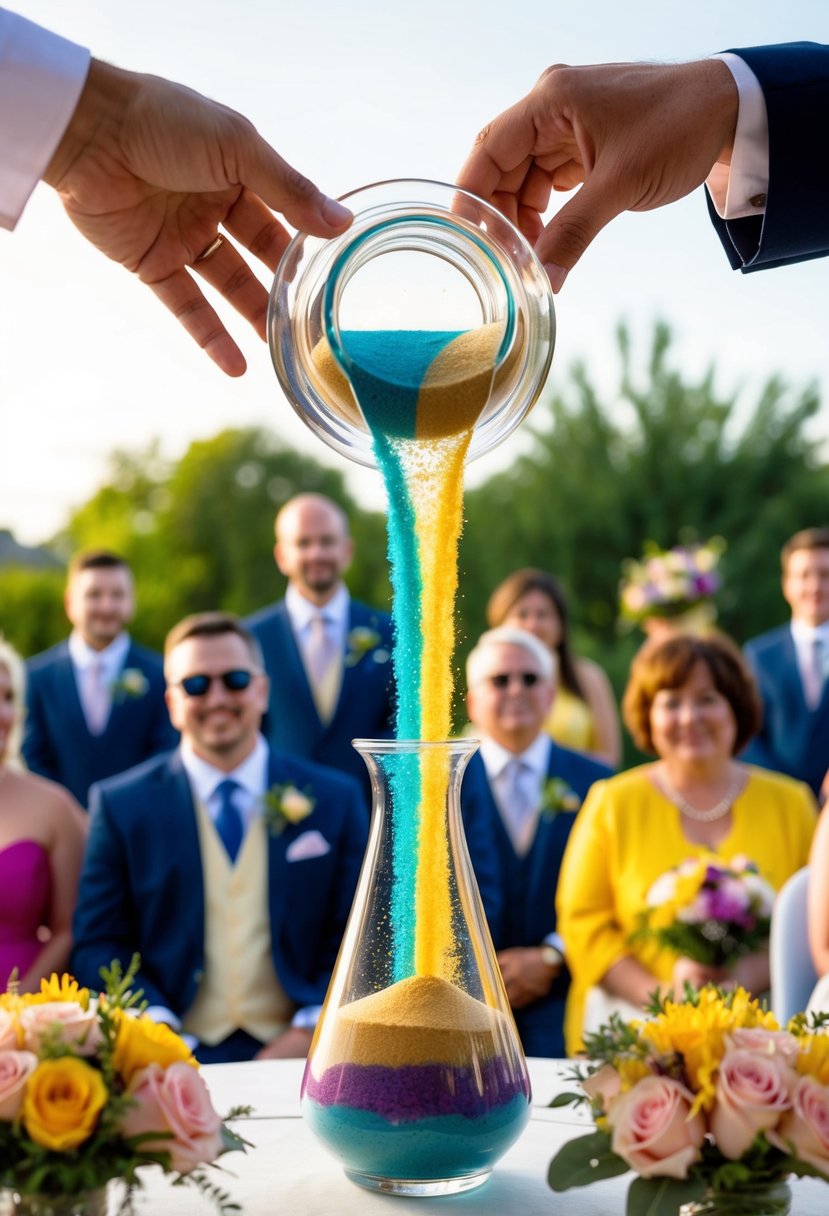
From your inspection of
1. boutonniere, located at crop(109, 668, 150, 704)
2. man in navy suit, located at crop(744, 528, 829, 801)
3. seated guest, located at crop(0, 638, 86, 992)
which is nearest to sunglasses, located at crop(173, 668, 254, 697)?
seated guest, located at crop(0, 638, 86, 992)

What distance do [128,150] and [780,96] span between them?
0.86 m

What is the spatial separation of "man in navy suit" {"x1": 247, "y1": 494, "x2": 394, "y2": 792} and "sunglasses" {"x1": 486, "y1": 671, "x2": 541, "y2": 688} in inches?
25.4

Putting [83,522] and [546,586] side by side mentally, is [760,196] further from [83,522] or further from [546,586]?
[83,522]

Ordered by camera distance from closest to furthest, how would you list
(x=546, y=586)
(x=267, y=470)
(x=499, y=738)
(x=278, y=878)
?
1. (x=278, y=878)
2. (x=499, y=738)
3. (x=546, y=586)
4. (x=267, y=470)

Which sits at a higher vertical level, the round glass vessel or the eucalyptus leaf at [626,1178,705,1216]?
the round glass vessel

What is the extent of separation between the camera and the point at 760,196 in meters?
1.88

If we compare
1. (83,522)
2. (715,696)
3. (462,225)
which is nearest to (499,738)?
(715,696)

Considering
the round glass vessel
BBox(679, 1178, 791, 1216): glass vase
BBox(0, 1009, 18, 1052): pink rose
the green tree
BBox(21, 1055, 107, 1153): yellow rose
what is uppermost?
the green tree

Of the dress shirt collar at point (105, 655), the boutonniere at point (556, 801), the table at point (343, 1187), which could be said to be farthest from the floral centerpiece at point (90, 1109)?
the dress shirt collar at point (105, 655)

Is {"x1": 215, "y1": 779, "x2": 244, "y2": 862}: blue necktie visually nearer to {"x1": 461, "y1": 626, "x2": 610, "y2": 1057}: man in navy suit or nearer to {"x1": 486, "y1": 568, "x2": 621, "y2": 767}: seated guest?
{"x1": 461, "y1": 626, "x2": 610, "y2": 1057}: man in navy suit

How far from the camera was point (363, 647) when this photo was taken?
528 centimetres

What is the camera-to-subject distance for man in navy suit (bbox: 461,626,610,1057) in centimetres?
403

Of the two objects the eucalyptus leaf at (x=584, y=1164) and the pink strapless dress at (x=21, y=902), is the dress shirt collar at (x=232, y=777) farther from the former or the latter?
the eucalyptus leaf at (x=584, y=1164)

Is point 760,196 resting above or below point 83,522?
below
